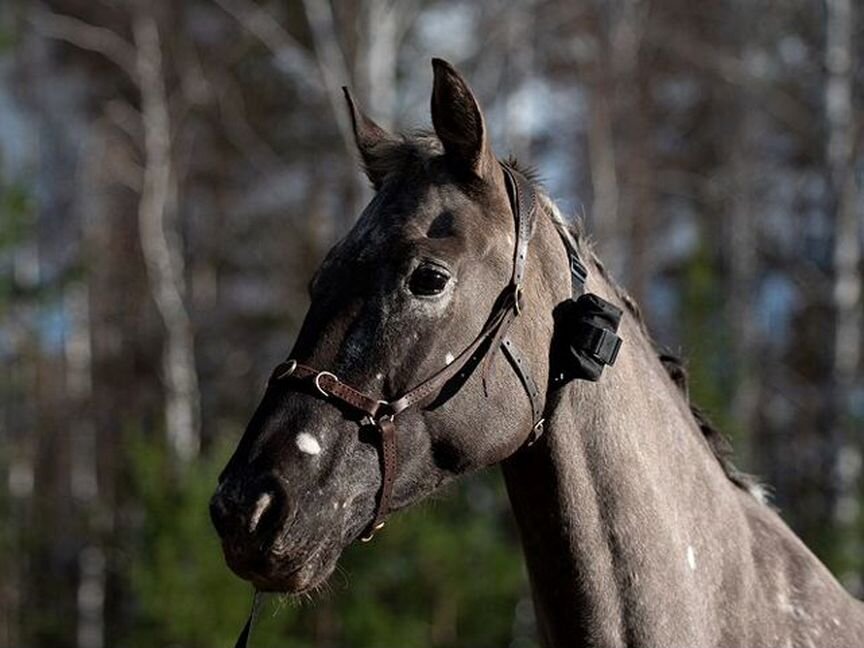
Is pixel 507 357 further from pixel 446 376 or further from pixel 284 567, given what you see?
pixel 284 567

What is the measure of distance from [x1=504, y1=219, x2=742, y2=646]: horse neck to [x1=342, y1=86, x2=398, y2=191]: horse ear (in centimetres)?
63

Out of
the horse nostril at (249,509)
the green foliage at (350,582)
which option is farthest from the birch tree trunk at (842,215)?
the horse nostril at (249,509)

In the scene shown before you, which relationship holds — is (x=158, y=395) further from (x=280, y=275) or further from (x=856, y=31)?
(x=856, y=31)

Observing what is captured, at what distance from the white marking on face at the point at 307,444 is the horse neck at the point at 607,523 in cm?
62

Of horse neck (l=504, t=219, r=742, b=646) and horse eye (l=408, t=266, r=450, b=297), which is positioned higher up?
horse eye (l=408, t=266, r=450, b=297)

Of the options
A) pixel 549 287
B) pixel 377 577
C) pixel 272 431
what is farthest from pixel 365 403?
pixel 377 577

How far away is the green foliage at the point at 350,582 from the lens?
1062 centimetres

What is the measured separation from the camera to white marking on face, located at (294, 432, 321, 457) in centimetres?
304

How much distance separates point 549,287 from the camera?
3.44m

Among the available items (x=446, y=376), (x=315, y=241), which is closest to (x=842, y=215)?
(x=446, y=376)

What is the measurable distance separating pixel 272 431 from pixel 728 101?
17.8 m

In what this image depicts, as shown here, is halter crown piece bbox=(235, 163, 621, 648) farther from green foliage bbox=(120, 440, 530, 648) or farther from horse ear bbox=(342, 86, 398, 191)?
green foliage bbox=(120, 440, 530, 648)

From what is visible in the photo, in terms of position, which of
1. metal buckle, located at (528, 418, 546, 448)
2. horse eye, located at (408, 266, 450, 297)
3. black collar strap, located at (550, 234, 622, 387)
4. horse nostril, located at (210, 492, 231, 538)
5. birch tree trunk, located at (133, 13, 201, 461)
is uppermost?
horse eye, located at (408, 266, 450, 297)

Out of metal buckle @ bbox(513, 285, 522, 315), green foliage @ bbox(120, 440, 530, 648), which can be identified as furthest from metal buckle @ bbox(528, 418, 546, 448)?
green foliage @ bbox(120, 440, 530, 648)
